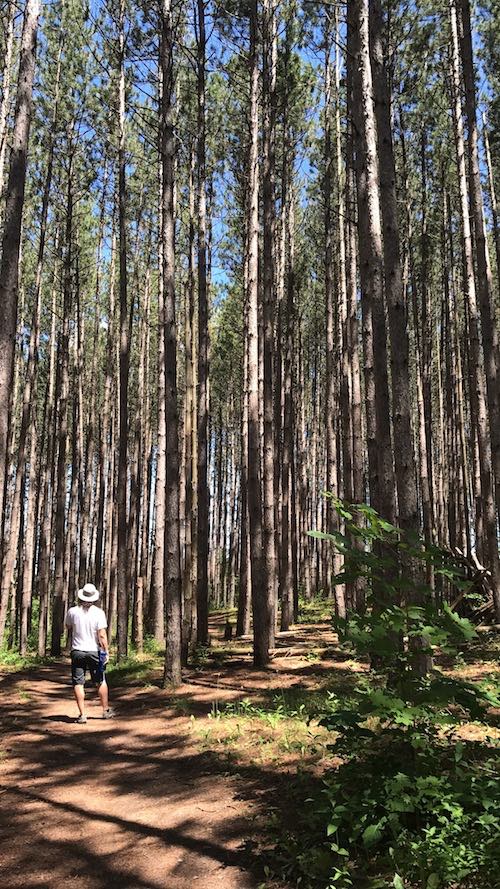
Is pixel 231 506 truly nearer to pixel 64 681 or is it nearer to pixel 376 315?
pixel 64 681

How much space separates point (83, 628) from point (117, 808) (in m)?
3.09

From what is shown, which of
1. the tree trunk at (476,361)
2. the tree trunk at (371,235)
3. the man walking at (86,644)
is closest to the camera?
the tree trunk at (371,235)

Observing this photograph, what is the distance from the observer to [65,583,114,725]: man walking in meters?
7.47

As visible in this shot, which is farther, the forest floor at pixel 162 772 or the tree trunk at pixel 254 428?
the tree trunk at pixel 254 428

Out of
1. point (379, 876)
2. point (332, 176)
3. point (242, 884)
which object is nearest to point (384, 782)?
point (379, 876)

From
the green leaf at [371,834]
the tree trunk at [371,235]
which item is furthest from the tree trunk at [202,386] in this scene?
the green leaf at [371,834]

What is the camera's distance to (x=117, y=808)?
4.68 meters

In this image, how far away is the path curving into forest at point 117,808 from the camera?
143 inches

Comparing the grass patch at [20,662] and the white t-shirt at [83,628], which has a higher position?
the white t-shirt at [83,628]

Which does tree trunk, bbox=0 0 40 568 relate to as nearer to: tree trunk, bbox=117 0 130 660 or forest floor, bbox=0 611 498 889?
forest floor, bbox=0 611 498 889

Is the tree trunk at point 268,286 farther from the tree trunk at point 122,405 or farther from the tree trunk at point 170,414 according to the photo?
the tree trunk at point 122,405

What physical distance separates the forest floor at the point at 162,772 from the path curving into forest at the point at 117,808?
0.04 feet

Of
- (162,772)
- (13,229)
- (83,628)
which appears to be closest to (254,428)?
(83,628)

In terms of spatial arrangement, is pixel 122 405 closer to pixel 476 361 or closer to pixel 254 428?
pixel 254 428
